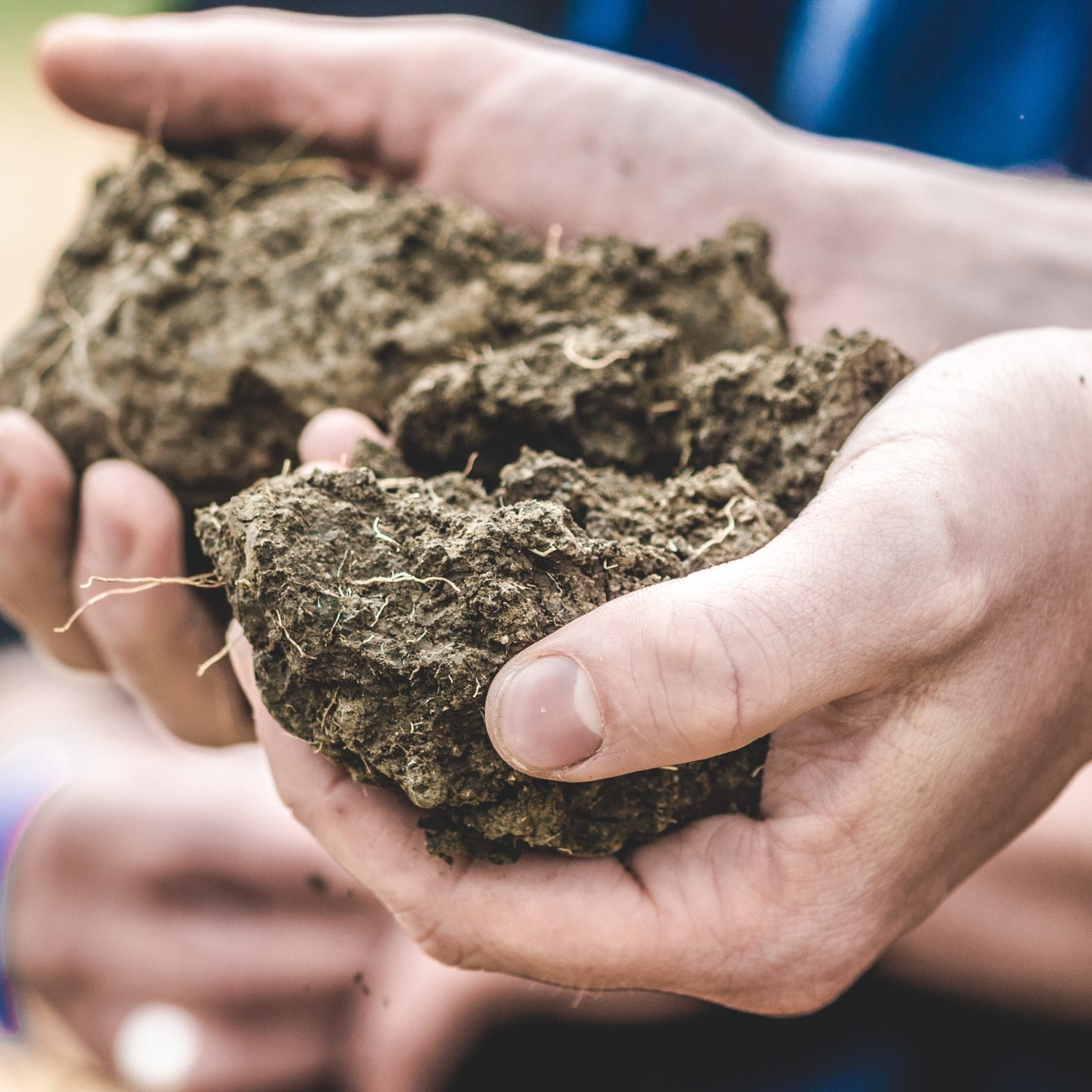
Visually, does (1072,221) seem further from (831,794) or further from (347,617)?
(347,617)

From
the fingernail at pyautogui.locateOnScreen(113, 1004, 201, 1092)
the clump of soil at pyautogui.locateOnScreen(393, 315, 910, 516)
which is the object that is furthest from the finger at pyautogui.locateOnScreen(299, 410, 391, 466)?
the fingernail at pyautogui.locateOnScreen(113, 1004, 201, 1092)

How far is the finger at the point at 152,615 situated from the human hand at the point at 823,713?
62cm

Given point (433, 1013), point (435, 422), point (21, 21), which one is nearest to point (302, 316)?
point (435, 422)

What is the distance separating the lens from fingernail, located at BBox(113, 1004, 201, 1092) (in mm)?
2438

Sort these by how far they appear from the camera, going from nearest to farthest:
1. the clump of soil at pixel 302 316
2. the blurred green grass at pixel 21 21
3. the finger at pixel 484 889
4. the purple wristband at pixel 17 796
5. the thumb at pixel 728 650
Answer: the thumb at pixel 728 650 → the finger at pixel 484 889 → the clump of soil at pixel 302 316 → the purple wristband at pixel 17 796 → the blurred green grass at pixel 21 21

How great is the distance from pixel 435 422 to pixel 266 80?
4.55ft

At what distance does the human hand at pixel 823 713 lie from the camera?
91cm

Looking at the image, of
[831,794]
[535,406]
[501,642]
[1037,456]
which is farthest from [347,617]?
[1037,456]

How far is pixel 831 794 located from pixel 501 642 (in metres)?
0.45

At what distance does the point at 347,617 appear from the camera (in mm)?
999

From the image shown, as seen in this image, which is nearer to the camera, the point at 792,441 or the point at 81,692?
the point at 792,441

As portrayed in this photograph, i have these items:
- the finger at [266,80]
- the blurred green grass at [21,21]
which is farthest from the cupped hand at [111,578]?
the blurred green grass at [21,21]

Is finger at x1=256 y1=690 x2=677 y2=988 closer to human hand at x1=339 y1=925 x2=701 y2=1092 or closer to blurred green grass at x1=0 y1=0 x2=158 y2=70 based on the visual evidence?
human hand at x1=339 y1=925 x2=701 y2=1092

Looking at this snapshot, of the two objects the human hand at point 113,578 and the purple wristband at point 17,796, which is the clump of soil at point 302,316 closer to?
the human hand at point 113,578
